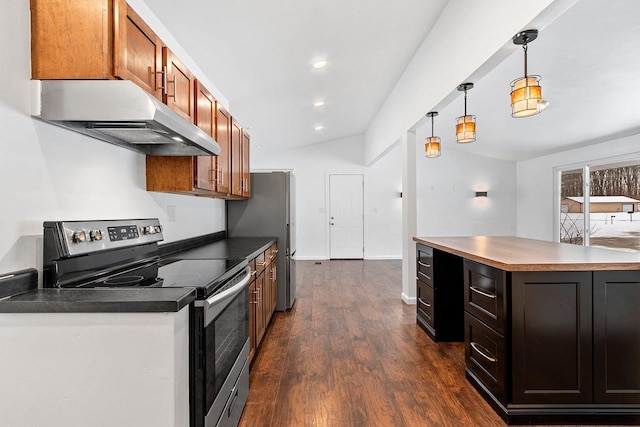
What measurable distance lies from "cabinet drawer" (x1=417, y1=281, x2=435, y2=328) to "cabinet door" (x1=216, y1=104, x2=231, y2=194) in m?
2.05

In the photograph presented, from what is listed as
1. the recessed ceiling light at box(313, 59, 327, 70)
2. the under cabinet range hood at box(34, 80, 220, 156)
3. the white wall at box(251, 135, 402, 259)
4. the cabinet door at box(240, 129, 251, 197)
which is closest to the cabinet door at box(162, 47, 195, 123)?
the under cabinet range hood at box(34, 80, 220, 156)

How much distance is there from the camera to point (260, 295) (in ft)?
9.46

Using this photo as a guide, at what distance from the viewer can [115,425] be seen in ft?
Answer: 3.87

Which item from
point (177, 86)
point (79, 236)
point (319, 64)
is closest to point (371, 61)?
point (319, 64)

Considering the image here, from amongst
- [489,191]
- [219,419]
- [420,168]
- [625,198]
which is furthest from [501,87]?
[219,419]

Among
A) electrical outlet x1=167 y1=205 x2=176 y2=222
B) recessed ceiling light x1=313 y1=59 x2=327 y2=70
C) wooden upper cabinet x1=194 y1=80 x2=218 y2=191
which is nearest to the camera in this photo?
wooden upper cabinet x1=194 y1=80 x2=218 y2=191

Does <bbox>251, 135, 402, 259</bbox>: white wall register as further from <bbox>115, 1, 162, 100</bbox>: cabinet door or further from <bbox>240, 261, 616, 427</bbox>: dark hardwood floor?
<bbox>115, 1, 162, 100</bbox>: cabinet door

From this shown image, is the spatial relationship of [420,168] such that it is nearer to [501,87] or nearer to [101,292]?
[501,87]

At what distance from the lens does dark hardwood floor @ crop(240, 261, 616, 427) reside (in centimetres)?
202

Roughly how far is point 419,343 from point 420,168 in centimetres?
575

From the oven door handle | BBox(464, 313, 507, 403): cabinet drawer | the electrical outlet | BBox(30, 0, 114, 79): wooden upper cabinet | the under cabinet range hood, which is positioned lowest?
BBox(464, 313, 507, 403): cabinet drawer

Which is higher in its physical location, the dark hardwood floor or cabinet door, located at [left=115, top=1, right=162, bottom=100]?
cabinet door, located at [left=115, top=1, right=162, bottom=100]

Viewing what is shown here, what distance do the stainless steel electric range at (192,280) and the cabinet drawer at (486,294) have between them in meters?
1.46

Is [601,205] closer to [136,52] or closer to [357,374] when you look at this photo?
[357,374]
